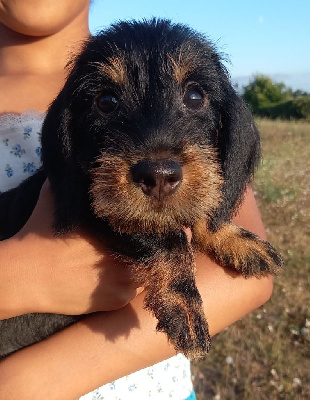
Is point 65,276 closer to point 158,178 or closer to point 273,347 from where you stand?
point 158,178

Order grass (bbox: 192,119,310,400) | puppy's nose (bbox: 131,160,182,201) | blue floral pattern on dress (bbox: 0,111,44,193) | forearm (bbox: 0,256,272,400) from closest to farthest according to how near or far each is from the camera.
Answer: puppy's nose (bbox: 131,160,182,201), forearm (bbox: 0,256,272,400), blue floral pattern on dress (bbox: 0,111,44,193), grass (bbox: 192,119,310,400)

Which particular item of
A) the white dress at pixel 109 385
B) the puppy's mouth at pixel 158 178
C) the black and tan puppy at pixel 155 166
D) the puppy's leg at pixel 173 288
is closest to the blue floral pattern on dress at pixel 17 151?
the white dress at pixel 109 385

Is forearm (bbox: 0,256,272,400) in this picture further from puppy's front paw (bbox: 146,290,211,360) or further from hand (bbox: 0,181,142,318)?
puppy's front paw (bbox: 146,290,211,360)

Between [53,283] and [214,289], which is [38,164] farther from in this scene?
[214,289]

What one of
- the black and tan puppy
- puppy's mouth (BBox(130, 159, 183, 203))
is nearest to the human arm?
the black and tan puppy

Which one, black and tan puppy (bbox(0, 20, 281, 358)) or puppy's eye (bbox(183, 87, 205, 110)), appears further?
puppy's eye (bbox(183, 87, 205, 110))

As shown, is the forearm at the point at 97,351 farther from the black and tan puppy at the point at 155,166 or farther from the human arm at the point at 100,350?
the black and tan puppy at the point at 155,166
